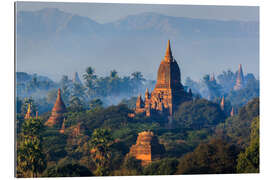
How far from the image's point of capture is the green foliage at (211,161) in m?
51.2

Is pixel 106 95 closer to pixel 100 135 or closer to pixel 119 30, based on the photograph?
pixel 119 30

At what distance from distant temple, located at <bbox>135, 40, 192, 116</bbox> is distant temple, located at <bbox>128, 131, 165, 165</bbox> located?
29.9 metres

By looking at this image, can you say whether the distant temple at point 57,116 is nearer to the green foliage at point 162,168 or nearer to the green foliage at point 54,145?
the green foliage at point 54,145

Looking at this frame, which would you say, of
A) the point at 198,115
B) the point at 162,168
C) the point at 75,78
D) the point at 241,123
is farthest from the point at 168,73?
the point at 162,168

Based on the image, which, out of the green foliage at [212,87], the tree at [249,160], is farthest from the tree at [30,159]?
the green foliage at [212,87]

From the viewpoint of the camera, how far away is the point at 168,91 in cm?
9806

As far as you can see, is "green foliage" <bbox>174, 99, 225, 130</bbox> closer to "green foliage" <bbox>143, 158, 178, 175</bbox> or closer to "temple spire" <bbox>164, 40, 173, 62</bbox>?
"temple spire" <bbox>164, 40, 173, 62</bbox>

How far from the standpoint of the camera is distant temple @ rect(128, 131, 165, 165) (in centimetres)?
6281

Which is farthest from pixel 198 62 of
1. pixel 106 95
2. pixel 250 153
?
pixel 250 153

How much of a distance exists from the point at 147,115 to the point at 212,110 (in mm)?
9552

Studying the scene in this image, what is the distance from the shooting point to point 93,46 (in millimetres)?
111125


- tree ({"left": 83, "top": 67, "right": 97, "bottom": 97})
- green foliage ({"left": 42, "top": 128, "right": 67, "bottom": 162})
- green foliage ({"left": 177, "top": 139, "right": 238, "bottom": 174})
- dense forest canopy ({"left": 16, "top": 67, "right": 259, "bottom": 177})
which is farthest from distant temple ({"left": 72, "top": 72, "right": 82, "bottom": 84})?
green foliage ({"left": 177, "top": 139, "right": 238, "bottom": 174})

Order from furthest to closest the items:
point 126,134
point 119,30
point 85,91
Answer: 1. point 85,91
2. point 119,30
3. point 126,134

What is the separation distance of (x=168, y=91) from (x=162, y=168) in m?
44.7
